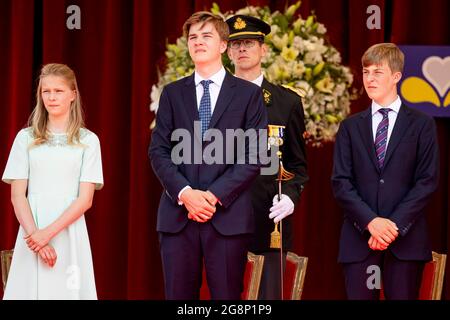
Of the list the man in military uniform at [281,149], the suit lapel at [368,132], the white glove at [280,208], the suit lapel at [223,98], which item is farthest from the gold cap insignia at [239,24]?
the white glove at [280,208]

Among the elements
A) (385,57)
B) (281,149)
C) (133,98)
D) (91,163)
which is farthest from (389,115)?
(133,98)

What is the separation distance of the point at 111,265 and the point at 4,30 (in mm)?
1789

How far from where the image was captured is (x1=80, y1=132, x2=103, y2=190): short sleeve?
12.2 feet

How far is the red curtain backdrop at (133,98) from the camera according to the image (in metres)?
5.54

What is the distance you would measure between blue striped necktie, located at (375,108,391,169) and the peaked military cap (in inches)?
31.6

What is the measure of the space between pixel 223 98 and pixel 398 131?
0.86 metres

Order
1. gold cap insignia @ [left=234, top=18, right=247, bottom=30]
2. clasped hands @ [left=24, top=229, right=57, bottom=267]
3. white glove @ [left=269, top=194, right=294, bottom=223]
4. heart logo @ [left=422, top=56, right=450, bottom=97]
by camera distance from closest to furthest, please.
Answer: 1. clasped hands @ [left=24, top=229, right=57, bottom=267]
2. white glove @ [left=269, top=194, right=294, bottom=223]
3. gold cap insignia @ [left=234, top=18, right=247, bottom=30]
4. heart logo @ [left=422, top=56, right=450, bottom=97]

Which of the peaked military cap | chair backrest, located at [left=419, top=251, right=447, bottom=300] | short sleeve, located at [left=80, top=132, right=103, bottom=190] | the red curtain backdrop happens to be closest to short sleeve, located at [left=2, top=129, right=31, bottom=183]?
short sleeve, located at [left=80, top=132, right=103, bottom=190]

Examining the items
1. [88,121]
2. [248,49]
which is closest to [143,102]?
[88,121]

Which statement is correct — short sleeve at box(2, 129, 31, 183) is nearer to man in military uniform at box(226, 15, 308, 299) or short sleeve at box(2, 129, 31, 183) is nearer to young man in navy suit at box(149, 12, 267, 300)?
young man in navy suit at box(149, 12, 267, 300)

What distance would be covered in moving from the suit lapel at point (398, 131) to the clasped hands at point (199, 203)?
0.89 meters

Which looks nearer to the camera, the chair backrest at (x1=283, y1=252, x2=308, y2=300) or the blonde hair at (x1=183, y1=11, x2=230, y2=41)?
the blonde hair at (x1=183, y1=11, x2=230, y2=41)
